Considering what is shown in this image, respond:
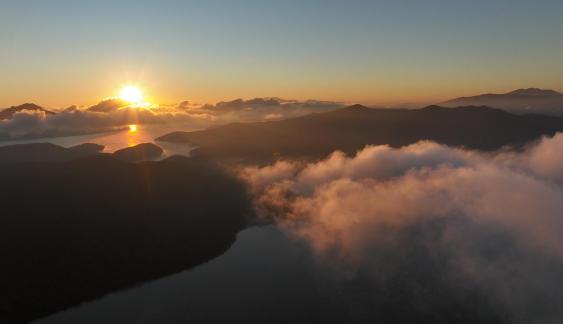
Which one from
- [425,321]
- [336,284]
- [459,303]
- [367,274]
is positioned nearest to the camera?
[425,321]

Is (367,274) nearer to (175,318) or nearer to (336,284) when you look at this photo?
(336,284)

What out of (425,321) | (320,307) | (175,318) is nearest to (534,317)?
(425,321)

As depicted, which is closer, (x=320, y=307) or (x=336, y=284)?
(x=320, y=307)

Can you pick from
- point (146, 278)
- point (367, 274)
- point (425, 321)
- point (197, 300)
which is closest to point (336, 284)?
point (367, 274)

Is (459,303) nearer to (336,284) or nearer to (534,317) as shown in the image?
(534,317)

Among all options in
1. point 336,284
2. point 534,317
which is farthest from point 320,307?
point 534,317

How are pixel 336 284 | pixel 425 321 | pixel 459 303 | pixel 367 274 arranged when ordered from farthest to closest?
pixel 367 274 → pixel 336 284 → pixel 459 303 → pixel 425 321

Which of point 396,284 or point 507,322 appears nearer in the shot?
point 507,322

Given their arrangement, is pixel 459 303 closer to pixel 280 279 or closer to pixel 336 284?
pixel 336 284
